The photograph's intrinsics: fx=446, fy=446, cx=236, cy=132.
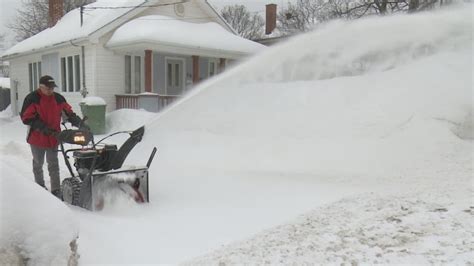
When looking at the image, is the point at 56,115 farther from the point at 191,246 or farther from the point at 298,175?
the point at 298,175

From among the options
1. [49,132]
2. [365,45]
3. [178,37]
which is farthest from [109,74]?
[49,132]

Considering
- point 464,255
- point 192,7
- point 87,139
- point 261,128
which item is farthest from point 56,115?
point 192,7

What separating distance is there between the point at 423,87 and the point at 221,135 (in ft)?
15.0

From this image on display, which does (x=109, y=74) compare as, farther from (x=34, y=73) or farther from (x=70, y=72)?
(x=34, y=73)

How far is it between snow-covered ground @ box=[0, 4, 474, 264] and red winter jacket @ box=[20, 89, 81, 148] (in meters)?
1.05

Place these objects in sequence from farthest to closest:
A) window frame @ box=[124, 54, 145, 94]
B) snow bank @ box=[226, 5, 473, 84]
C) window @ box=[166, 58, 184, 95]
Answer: window @ box=[166, 58, 184, 95]
window frame @ box=[124, 54, 145, 94]
snow bank @ box=[226, 5, 473, 84]

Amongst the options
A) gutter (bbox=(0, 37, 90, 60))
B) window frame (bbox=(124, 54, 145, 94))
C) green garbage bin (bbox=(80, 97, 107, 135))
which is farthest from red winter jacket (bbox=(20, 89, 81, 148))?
window frame (bbox=(124, 54, 145, 94))

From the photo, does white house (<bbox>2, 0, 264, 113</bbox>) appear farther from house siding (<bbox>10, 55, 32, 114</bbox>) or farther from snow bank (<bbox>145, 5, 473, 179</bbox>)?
snow bank (<bbox>145, 5, 473, 179</bbox>)

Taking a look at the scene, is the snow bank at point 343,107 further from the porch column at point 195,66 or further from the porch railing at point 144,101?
the porch column at point 195,66

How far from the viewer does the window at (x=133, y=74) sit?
17.4 m

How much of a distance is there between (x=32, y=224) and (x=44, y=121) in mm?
2730

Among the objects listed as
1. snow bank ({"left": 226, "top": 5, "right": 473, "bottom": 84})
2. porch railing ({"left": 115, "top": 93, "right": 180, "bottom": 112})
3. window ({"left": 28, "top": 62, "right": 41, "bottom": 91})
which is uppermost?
snow bank ({"left": 226, "top": 5, "right": 473, "bottom": 84})

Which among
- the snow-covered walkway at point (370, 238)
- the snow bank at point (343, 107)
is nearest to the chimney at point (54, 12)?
the snow bank at point (343, 107)

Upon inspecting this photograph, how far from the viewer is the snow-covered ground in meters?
3.40
